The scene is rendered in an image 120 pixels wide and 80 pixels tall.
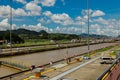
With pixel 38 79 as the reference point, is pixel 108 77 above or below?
above

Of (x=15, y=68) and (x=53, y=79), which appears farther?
(x=15, y=68)

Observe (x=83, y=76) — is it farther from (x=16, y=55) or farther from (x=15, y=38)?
(x=15, y=38)

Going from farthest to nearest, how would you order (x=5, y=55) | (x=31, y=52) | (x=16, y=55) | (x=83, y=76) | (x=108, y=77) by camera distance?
(x=31, y=52), (x=16, y=55), (x=5, y=55), (x=83, y=76), (x=108, y=77)

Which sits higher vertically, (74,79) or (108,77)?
(108,77)

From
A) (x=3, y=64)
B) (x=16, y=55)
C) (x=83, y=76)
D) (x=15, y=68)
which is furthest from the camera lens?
(x=16, y=55)

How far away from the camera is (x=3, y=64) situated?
1585 inches

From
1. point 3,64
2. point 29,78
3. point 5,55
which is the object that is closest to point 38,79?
point 29,78

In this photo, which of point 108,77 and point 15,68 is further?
point 15,68

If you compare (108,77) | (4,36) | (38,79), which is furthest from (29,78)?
(4,36)

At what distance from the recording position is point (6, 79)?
22.5 metres

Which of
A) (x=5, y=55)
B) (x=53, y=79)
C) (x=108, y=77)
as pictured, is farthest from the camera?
(x=5, y=55)

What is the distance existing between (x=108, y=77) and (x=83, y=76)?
1109cm

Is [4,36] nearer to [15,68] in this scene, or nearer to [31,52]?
[31,52]

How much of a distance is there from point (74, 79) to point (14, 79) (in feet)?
17.8
